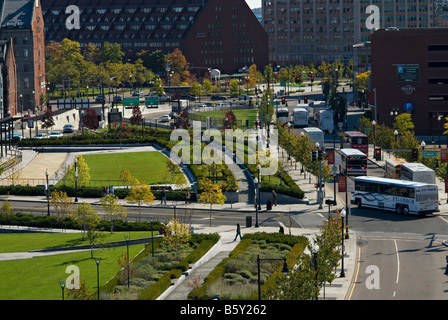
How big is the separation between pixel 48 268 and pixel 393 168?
139 ft

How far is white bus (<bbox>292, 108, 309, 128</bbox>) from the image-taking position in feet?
474

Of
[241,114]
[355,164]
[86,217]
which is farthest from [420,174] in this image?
[241,114]

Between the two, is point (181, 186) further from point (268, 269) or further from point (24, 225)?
point (268, 269)

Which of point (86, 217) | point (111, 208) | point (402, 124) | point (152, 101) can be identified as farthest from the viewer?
point (152, 101)

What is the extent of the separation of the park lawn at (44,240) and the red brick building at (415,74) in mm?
71014

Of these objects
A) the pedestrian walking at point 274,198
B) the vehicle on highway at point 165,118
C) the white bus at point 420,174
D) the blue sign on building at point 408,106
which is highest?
the blue sign on building at point 408,106

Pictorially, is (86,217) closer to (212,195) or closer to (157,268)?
(157,268)

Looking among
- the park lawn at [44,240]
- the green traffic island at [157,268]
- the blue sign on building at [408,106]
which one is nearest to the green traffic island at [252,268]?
the green traffic island at [157,268]

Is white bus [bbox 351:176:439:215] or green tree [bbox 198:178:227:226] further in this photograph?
green tree [bbox 198:178:227:226]

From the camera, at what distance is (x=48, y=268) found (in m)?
60.6

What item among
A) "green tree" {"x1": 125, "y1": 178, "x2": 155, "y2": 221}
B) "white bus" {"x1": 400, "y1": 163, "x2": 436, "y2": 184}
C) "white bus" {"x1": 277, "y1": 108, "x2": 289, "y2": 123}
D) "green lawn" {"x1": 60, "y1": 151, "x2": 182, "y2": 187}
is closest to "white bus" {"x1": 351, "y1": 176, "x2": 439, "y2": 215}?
"white bus" {"x1": 400, "y1": 163, "x2": 436, "y2": 184}

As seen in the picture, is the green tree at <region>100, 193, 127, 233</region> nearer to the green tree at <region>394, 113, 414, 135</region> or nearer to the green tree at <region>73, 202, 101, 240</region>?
→ the green tree at <region>73, 202, 101, 240</region>

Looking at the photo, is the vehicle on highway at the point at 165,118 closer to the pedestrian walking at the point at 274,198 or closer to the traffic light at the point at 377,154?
the traffic light at the point at 377,154

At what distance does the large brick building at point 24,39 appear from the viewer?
7170 inches
